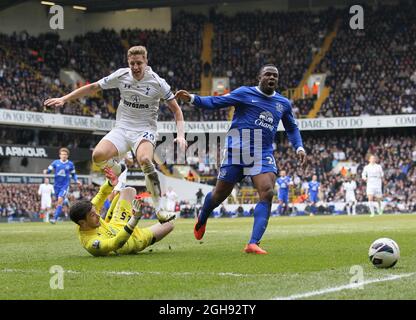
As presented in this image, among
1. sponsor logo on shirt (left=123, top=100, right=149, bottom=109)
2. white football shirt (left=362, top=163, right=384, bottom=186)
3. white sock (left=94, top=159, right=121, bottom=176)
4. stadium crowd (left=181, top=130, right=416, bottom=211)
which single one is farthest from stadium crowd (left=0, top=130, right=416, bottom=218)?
sponsor logo on shirt (left=123, top=100, right=149, bottom=109)

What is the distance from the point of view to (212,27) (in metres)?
57.7

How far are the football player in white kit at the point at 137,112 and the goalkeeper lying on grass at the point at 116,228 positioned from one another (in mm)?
574

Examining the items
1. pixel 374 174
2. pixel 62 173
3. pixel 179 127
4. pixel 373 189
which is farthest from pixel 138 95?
pixel 373 189

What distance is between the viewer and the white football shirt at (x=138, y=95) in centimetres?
1116

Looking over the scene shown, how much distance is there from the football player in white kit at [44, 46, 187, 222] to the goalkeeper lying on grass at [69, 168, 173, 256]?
574 mm

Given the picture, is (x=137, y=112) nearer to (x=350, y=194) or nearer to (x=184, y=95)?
(x=184, y=95)

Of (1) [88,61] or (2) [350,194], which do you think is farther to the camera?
(1) [88,61]

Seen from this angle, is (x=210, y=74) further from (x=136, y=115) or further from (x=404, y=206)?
(x=136, y=115)

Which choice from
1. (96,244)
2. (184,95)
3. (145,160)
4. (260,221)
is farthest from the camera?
(145,160)

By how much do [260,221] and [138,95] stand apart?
8.61 ft

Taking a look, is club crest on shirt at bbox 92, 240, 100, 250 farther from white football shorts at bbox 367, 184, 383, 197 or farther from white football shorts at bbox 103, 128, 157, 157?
white football shorts at bbox 367, 184, 383, 197

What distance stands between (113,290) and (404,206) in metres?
36.3

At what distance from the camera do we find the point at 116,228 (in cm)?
980
